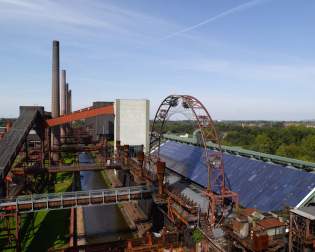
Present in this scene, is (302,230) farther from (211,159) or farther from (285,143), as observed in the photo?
(285,143)

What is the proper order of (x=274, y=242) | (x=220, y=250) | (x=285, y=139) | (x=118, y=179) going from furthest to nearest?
(x=285, y=139) < (x=118, y=179) < (x=220, y=250) < (x=274, y=242)

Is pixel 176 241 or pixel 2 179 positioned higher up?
pixel 2 179

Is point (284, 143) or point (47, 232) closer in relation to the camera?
point (47, 232)

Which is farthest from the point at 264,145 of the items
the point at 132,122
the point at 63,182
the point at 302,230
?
the point at 302,230

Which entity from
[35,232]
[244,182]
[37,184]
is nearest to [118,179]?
[37,184]

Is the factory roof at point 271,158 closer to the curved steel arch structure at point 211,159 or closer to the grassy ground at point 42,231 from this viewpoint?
the curved steel arch structure at point 211,159

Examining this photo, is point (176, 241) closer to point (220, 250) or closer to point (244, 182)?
point (220, 250)

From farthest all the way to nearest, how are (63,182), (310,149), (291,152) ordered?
(310,149)
(291,152)
(63,182)

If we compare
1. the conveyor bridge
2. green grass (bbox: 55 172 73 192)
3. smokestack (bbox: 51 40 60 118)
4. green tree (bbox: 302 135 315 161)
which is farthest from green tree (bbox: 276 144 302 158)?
smokestack (bbox: 51 40 60 118)
